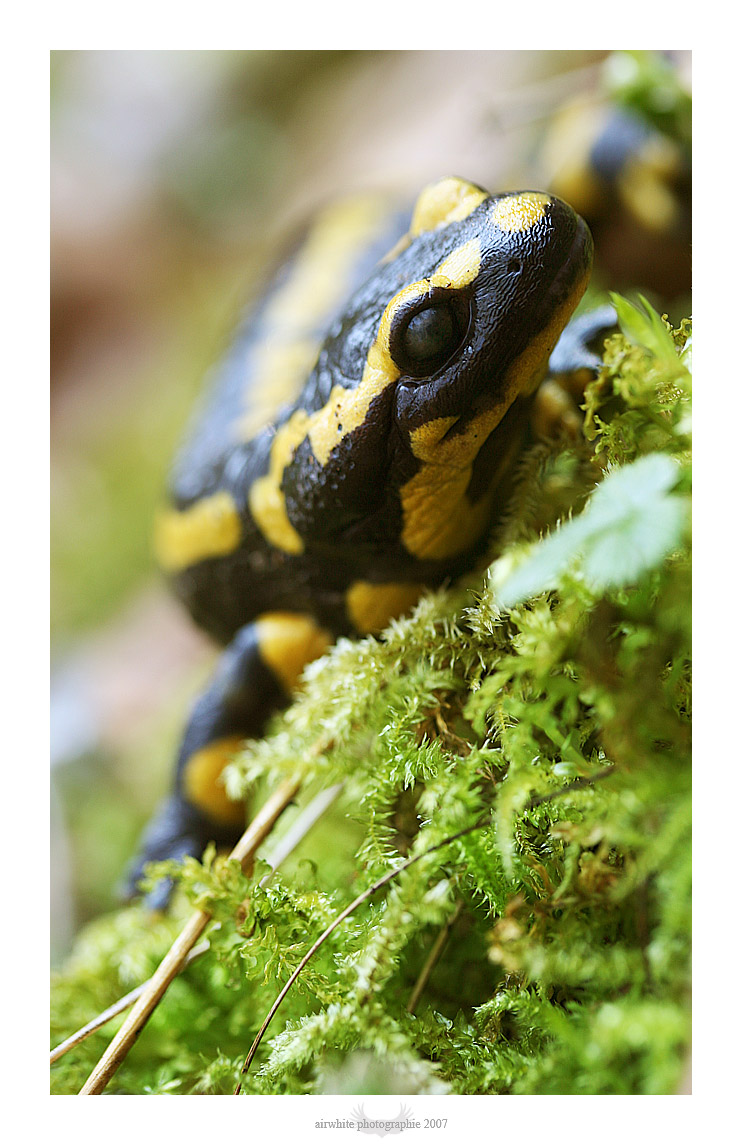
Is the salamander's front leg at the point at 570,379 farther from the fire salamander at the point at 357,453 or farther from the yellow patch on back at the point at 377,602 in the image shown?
the yellow patch on back at the point at 377,602

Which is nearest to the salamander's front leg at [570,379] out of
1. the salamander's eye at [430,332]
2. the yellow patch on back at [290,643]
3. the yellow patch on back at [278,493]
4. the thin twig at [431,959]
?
the salamander's eye at [430,332]

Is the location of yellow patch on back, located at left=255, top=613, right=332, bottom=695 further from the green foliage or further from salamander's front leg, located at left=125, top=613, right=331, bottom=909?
the green foliage

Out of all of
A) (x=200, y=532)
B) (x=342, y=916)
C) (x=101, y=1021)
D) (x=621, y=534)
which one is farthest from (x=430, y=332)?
(x=101, y=1021)

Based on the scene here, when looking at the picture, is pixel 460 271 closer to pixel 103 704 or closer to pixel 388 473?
pixel 388 473

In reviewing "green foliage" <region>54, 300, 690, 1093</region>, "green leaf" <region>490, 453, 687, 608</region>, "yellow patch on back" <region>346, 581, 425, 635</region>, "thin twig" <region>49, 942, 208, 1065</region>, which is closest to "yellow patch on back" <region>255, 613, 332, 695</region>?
"yellow patch on back" <region>346, 581, 425, 635</region>

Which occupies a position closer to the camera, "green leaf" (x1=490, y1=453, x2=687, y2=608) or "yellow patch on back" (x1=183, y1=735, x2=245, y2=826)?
"green leaf" (x1=490, y1=453, x2=687, y2=608)

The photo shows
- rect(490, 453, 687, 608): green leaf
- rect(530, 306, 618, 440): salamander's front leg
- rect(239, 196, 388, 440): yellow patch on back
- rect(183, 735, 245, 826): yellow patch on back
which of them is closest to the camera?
rect(490, 453, 687, 608): green leaf
